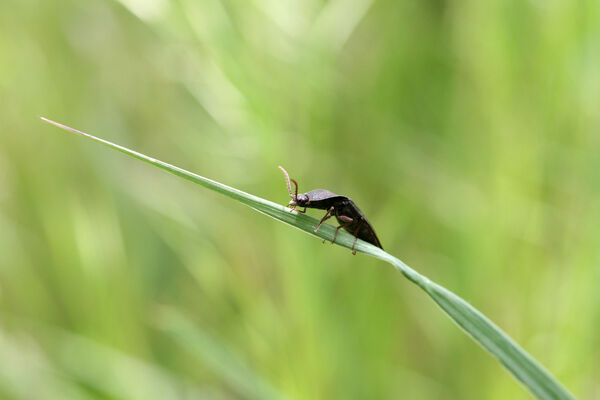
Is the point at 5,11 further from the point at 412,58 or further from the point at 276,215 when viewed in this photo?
the point at 276,215

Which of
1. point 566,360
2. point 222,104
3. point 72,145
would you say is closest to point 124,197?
point 72,145

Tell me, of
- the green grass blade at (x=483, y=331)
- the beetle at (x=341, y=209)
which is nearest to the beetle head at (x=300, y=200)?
the beetle at (x=341, y=209)

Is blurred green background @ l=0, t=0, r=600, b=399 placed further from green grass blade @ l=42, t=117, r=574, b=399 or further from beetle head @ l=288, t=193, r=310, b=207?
green grass blade @ l=42, t=117, r=574, b=399

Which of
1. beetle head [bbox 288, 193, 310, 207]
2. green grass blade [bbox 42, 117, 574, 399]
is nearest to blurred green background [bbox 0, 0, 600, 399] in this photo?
beetle head [bbox 288, 193, 310, 207]

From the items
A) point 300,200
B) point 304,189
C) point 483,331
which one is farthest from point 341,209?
point 483,331

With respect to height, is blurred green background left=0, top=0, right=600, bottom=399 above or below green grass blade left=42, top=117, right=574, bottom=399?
above

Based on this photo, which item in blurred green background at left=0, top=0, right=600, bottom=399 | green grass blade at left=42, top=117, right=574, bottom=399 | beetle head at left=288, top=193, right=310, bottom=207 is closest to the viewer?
green grass blade at left=42, top=117, right=574, bottom=399

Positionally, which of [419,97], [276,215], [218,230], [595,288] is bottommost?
[276,215]

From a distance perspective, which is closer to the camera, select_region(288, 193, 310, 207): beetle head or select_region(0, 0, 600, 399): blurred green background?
select_region(288, 193, 310, 207): beetle head
